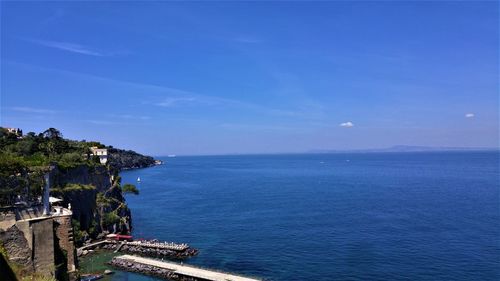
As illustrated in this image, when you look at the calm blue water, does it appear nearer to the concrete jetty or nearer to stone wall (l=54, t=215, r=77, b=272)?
the concrete jetty

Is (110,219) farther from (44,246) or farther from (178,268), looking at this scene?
(44,246)

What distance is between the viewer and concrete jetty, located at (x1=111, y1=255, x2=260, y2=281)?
1718 inches

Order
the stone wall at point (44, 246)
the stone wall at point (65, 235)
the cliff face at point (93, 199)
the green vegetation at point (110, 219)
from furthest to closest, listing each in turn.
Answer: the green vegetation at point (110, 219) < the cliff face at point (93, 199) < the stone wall at point (65, 235) < the stone wall at point (44, 246)

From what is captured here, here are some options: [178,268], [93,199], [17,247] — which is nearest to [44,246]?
[17,247]

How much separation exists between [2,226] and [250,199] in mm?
83938

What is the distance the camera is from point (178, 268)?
47.4 metres

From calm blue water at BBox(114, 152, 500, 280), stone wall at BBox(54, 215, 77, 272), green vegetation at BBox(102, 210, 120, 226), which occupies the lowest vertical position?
calm blue water at BBox(114, 152, 500, 280)

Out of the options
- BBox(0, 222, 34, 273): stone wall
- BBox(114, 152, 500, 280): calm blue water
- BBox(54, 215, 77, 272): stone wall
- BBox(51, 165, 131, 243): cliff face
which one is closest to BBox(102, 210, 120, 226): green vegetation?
BBox(51, 165, 131, 243): cliff face

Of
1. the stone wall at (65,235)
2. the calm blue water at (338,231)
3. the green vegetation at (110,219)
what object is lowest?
the calm blue water at (338,231)

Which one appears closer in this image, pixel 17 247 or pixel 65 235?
pixel 17 247

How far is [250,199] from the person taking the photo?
105188 mm

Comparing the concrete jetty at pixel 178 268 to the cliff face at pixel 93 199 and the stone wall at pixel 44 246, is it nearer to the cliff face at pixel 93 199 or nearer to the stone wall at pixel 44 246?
the cliff face at pixel 93 199

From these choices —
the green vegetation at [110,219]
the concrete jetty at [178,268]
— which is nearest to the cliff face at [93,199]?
the green vegetation at [110,219]

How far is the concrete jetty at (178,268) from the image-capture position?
43.6m
